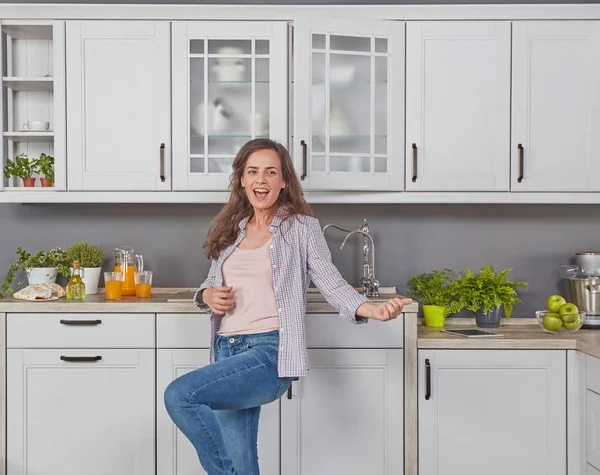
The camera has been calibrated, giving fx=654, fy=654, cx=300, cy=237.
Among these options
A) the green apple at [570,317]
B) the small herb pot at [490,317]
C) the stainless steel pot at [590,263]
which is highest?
the stainless steel pot at [590,263]

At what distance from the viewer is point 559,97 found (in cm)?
290

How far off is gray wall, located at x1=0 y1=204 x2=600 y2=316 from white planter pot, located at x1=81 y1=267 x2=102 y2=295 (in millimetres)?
226

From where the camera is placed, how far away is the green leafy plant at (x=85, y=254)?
10.1 ft

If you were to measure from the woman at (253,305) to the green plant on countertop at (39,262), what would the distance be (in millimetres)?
1073

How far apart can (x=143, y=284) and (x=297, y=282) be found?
1.13m

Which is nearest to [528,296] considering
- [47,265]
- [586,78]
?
[586,78]

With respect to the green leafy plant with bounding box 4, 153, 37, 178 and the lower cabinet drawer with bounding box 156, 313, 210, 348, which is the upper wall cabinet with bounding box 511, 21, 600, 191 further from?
the green leafy plant with bounding box 4, 153, 37, 178

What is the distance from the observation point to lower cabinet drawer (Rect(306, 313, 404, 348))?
8.79 feet

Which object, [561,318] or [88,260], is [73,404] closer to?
[88,260]

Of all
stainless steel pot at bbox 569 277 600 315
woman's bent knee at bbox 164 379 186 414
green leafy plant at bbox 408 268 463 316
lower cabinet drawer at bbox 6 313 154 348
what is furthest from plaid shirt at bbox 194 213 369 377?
stainless steel pot at bbox 569 277 600 315

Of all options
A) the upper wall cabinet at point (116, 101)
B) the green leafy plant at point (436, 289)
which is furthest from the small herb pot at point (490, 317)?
the upper wall cabinet at point (116, 101)

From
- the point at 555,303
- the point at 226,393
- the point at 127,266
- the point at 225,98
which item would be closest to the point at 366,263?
the point at 555,303

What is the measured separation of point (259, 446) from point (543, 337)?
126cm

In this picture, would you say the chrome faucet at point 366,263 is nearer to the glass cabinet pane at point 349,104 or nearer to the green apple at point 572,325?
the glass cabinet pane at point 349,104
